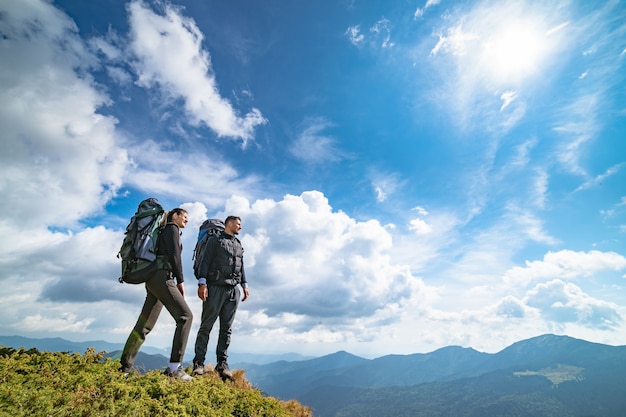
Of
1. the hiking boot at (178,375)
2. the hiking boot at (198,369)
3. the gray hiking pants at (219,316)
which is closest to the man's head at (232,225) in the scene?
the gray hiking pants at (219,316)

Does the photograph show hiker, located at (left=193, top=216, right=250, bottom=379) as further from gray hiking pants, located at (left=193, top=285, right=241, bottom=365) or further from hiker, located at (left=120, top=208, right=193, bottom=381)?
hiker, located at (left=120, top=208, right=193, bottom=381)

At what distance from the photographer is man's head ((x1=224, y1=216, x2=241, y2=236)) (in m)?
8.65

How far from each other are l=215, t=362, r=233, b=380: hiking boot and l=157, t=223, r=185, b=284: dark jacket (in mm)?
2722

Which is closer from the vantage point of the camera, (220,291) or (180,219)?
(180,219)

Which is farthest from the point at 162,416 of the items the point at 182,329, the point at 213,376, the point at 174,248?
the point at 213,376

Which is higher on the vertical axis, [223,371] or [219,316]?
[219,316]

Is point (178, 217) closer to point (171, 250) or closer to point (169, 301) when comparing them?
point (171, 250)

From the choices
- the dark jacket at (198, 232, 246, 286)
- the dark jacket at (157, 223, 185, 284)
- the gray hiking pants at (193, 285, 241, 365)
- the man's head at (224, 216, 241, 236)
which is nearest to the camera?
the dark jacket at (157, 223, 185, 284)

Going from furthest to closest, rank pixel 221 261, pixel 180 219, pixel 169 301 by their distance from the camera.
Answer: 1. pixel 221 261
2. pixel 180 219
3. pixel 169 301

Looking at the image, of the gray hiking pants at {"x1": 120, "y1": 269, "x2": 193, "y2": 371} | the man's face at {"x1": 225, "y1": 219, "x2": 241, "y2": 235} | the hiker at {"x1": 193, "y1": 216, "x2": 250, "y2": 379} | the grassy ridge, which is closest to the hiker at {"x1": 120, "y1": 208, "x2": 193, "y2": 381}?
the gray hiking pants at {"x1": 120, "y1": 269, "x2": 193, "y2": 371}

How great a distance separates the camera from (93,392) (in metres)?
3.74

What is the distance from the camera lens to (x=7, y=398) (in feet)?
10.2

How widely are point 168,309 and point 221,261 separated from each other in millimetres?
2062

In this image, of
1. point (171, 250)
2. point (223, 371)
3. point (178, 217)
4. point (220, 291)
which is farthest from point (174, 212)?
point (223, 371)
